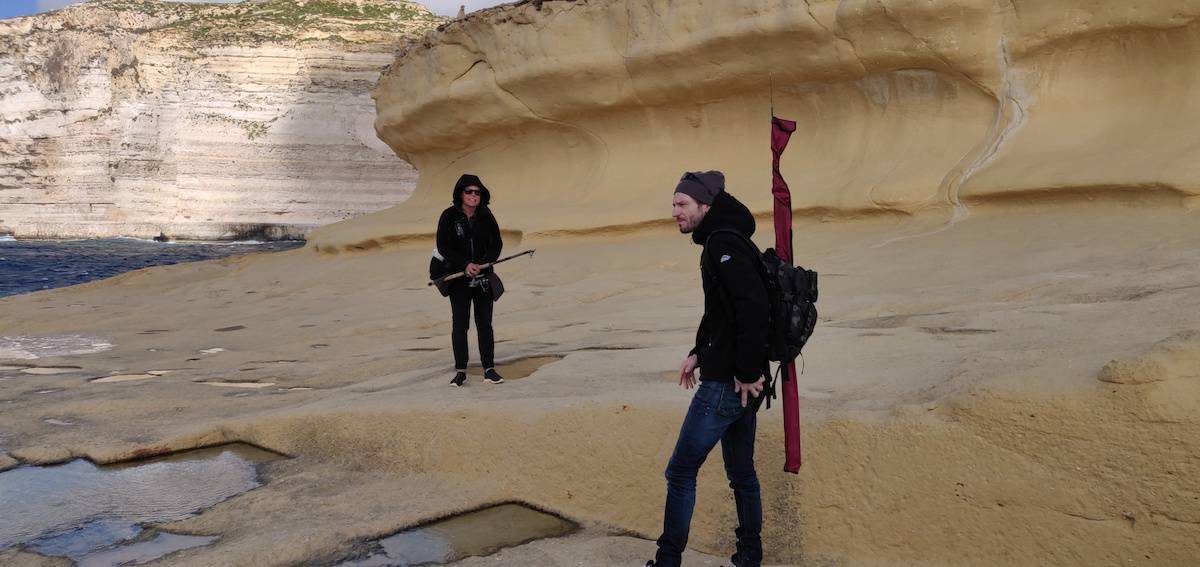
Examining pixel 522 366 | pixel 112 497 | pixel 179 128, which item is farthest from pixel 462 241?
pixel 179 128

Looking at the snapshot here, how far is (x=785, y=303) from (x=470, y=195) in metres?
2.85

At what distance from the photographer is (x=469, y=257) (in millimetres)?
5387

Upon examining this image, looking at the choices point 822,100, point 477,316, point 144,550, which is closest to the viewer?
point 144,550

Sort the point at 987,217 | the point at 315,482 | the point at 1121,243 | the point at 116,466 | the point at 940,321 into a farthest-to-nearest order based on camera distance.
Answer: the point at 987,217 < the point at 1121,243 < the point at 940,321 < the point at 116,466 < the point at 315,482

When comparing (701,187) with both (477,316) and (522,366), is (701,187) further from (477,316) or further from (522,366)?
(522,366)

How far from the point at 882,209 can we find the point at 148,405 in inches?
260

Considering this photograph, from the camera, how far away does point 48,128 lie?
43.1 metres

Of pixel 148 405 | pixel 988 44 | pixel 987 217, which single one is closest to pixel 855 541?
pixel 148 405

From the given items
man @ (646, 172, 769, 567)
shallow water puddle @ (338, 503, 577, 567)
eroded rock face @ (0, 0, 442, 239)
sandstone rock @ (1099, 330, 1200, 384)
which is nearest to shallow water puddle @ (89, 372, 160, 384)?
shallow water puddle @ (338, 503, 577, 567)

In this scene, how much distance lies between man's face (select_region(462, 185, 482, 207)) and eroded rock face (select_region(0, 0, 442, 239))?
39848mm

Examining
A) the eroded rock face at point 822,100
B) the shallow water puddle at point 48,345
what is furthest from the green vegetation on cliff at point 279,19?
the shallow water puddle at point 48,345

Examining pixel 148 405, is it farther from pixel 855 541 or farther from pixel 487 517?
pixel 855 541

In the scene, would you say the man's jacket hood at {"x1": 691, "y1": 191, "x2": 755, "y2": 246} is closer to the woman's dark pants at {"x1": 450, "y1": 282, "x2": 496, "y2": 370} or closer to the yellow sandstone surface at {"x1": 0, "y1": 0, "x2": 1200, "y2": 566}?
the yellow sandstone surface at {"x1": 0, "y1": 0, "x2": 1200, "y2": 566}

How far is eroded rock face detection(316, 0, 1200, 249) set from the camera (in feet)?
27.9
